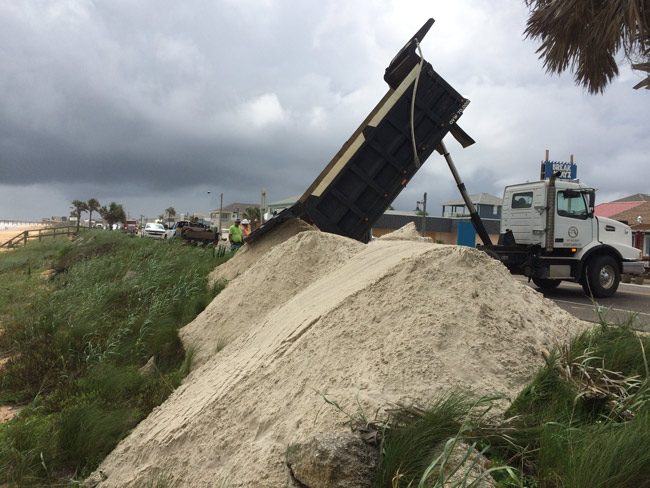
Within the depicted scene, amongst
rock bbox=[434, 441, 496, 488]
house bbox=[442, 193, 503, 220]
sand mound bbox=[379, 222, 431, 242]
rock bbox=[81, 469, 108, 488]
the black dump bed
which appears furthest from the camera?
house bbox=[442, 193, 503, 220]

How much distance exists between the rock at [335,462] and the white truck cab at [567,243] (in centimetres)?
1132

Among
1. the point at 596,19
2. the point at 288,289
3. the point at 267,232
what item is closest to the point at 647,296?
the point at 596,19

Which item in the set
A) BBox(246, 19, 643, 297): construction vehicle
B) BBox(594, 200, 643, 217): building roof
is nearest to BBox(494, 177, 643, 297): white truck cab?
BBox(246, 19, 643, 297): construction vehicle

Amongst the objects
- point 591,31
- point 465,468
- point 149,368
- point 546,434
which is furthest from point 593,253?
point 465,468

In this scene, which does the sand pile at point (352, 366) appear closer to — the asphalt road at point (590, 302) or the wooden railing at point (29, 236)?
the asphalt road at point (590, 302)

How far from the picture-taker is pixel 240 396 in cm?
360

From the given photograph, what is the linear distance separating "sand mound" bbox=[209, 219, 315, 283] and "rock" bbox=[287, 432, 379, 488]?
6.68 m

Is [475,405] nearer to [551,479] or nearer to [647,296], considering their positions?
[551,479]

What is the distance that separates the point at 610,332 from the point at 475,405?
5.32ft

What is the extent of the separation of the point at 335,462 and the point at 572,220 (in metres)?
12.2

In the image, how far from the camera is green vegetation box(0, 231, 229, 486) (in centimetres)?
404

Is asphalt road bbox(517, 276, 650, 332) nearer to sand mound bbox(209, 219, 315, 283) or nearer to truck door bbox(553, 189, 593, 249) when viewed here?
truck door bbox(553, 189, 593, 249)

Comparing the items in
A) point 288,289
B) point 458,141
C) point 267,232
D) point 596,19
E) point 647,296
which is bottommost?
point 647,296

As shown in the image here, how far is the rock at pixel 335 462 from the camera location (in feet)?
7.98
